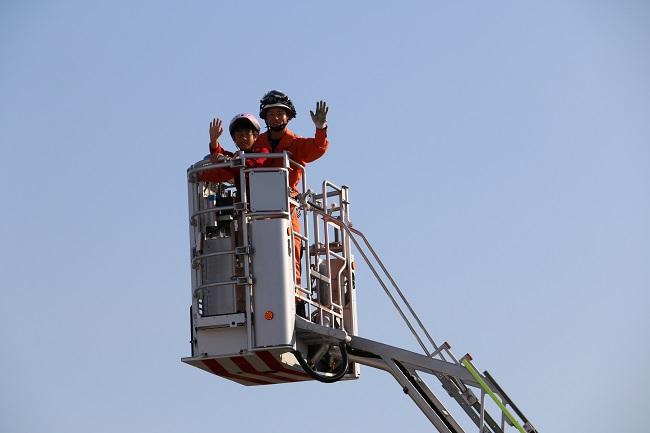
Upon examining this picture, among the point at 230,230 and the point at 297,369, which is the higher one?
the point at 230,230

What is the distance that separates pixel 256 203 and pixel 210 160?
4.08 feet

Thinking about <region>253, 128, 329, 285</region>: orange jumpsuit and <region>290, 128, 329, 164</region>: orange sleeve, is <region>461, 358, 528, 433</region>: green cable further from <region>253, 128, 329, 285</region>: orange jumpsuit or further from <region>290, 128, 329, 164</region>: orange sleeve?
<region>290, 128, 329, 164</region>: orange sleeve

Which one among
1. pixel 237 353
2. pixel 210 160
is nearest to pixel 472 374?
pixel 237 353

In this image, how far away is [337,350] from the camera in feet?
90.8

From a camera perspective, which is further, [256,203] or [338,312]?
[338,312]

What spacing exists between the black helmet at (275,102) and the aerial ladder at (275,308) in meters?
1.06

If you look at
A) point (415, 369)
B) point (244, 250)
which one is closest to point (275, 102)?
point (244, 250)

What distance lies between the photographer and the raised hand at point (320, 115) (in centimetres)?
2688

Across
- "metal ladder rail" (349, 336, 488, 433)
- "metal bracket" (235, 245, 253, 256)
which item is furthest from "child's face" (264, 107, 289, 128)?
"metal ladder rail" (349, 336, 488, 433)

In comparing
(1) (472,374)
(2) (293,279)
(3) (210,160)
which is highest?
(3) (210,160)

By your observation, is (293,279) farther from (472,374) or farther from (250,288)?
(472,374)

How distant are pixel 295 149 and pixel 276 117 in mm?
660

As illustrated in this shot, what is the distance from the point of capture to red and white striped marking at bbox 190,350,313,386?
2591 centimetres

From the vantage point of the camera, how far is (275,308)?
25734 mm
